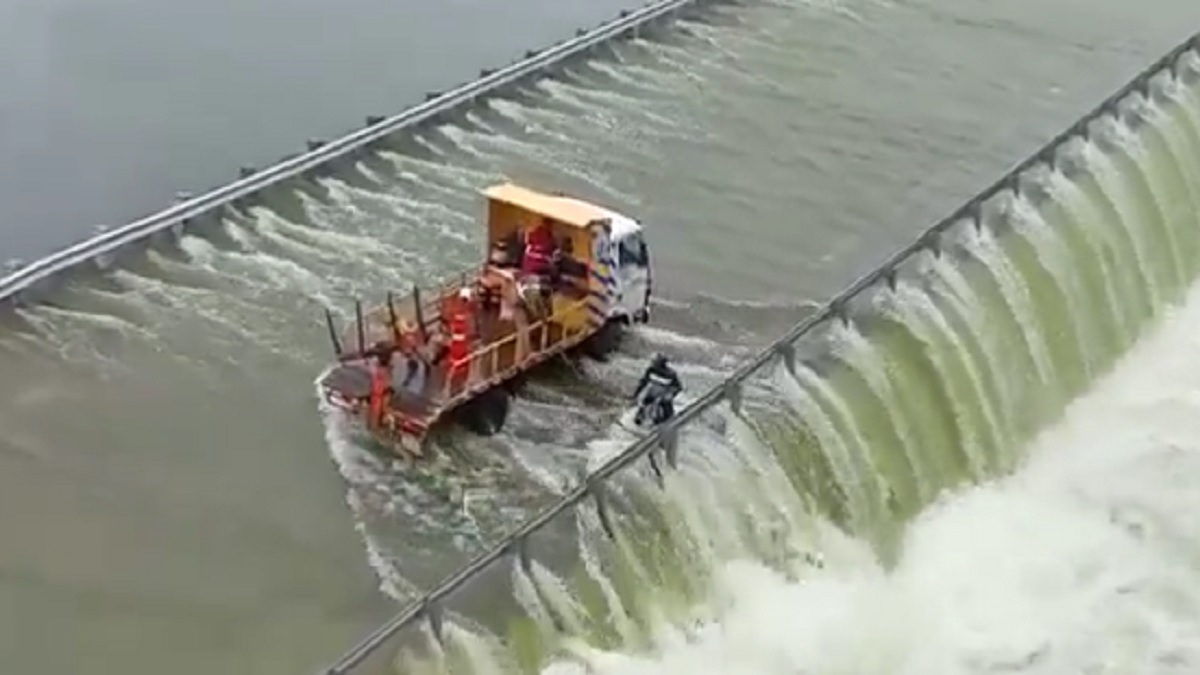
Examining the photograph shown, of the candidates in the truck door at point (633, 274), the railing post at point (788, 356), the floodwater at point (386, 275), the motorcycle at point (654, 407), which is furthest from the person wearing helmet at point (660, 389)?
the truck door at point (633, 274)

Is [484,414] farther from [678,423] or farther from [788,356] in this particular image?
[788,356]

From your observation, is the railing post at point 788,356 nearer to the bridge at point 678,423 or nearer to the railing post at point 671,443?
the bridge at point 678,423

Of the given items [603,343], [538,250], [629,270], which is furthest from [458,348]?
[629,270]

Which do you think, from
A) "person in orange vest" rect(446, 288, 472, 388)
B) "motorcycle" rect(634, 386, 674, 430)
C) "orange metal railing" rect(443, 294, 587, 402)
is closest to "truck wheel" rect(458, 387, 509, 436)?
"orange metal railing" rect(443, 294, 587, 402)

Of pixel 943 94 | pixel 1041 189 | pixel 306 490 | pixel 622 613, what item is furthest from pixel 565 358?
pixel 943 94

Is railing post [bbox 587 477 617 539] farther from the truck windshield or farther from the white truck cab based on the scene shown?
the truck windshield

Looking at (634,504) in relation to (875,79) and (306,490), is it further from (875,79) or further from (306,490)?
(875,79)
